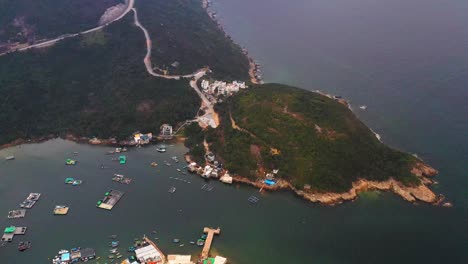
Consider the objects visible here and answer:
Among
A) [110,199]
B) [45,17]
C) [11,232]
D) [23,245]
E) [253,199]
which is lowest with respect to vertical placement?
[11,232]

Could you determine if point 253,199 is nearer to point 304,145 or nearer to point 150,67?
point 304,145

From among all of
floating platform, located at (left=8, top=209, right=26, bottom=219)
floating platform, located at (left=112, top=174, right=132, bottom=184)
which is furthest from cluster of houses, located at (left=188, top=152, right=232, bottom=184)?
floating platform, located at (left=8, top=209, right=26, bottom=219)

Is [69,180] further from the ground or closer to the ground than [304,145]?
closer to the ground

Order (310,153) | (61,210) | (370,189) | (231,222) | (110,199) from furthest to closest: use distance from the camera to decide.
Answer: (310,153)
(370,189)
(110,199)
(61,210)
(231,222)

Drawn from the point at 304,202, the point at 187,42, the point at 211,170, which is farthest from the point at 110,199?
the point at 187,42

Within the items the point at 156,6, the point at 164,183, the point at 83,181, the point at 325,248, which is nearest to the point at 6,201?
the point at 83,181

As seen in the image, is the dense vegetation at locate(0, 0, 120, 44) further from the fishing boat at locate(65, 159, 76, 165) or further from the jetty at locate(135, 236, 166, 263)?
the jetty at locate(135, 236, 166, 263)

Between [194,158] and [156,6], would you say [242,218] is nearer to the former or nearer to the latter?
[194,158]
